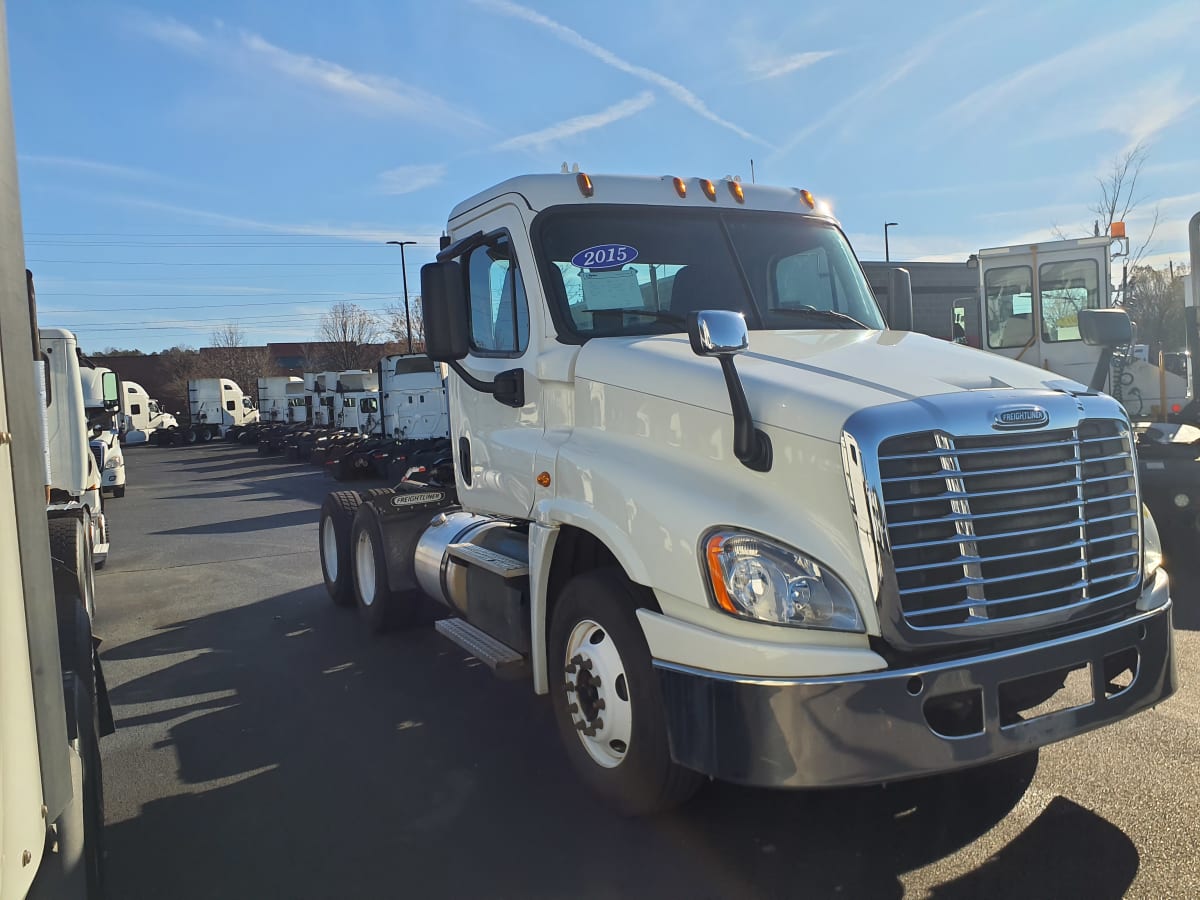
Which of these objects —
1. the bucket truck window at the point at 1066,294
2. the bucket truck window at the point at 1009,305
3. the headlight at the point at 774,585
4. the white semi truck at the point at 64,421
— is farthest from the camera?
the bucket truck window at the point at 1009,305

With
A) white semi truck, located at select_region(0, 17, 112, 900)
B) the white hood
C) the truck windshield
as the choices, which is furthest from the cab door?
white semi truck, located at select_region(0, 17, 112, 900)

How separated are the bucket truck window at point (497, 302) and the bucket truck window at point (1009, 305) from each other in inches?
340

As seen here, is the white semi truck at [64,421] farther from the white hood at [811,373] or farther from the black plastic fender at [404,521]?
the white hood at [811,373]

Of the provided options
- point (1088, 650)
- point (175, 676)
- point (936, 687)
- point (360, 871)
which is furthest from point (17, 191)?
point (175, 676)

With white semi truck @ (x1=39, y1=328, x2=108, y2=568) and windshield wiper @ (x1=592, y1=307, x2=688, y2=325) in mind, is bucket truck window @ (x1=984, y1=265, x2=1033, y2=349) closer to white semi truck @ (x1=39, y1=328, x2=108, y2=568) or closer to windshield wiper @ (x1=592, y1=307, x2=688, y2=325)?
windshield wiper @ (x1=592, y1=307, x2=688, y2=325)

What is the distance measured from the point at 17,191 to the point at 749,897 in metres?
3.13

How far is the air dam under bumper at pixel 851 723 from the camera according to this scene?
3.02 metres

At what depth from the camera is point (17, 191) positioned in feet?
7.50

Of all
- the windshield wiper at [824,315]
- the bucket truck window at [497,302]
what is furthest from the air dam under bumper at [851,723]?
the bucket truck window at [497,302]

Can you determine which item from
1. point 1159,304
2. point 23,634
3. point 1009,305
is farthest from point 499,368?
point 1159,304

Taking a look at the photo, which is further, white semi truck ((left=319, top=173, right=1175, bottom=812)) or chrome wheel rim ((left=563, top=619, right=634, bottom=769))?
chrome wheel rim ((left=563, top=619, right=634, bottom=769))

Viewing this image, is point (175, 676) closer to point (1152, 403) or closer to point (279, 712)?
point (279, 712)

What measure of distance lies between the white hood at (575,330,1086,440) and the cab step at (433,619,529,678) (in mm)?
1483

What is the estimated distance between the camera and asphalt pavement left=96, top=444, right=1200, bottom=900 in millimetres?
3457
